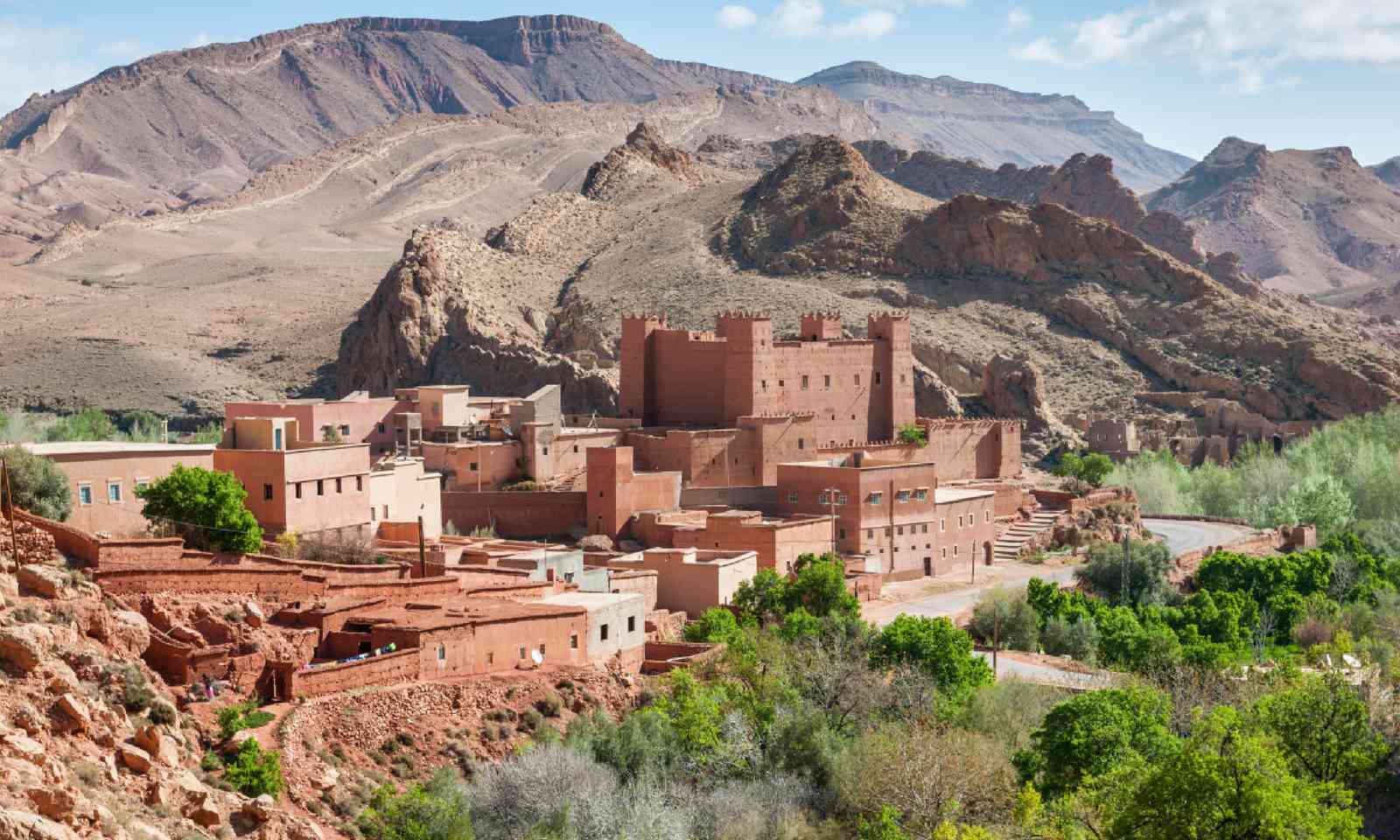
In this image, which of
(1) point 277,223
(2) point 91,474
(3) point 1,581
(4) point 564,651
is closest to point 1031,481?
(4) point 564,651

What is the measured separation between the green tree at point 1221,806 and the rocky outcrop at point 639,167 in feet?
276

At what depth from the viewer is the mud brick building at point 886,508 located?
4212 cm

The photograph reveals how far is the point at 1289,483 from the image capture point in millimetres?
61406

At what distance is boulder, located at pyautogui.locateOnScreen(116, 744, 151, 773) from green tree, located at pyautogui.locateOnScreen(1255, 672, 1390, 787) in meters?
14.5

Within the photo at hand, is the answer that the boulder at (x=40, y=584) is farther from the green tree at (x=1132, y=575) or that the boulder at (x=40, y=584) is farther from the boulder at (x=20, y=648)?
the green tree at (x=1132, y=575)

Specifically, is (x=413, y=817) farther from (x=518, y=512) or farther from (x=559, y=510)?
(x=518, y=512)

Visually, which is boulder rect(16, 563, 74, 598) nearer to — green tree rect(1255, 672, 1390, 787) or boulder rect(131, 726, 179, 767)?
boulder rect(131, 726, 179, 767)

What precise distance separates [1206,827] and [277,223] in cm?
13993

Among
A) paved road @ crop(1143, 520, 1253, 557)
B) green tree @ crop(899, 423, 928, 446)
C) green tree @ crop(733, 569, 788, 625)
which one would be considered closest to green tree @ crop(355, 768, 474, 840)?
green tree @ crop(733, 569, 788, 625)

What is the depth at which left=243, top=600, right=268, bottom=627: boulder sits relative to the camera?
969 inches

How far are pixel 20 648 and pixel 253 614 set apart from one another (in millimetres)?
4880

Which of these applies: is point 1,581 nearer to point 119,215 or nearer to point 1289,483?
point 1289,483

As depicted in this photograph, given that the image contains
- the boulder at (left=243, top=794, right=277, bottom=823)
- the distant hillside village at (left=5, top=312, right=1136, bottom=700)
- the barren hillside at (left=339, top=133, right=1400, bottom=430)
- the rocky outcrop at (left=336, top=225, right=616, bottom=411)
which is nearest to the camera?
the boulder at (left=243, top=794, right=277, bottom=823)

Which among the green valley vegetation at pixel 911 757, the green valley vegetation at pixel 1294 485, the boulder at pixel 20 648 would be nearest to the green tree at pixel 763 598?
the green valley vegetation at pixel 911 757
